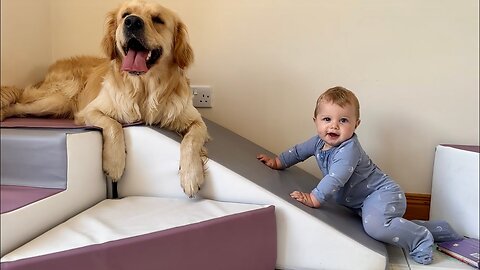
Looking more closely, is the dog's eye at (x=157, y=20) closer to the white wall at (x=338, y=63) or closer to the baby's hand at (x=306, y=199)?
the white wall at (x=338, y=63)

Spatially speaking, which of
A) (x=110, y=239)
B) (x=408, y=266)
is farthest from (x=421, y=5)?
(x=110, y=239)

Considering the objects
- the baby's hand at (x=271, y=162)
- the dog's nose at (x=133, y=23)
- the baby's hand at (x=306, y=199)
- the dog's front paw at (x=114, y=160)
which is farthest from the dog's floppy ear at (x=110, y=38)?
the baby's hand at (x=306, y=199)

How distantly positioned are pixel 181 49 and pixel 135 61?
7.0 inches

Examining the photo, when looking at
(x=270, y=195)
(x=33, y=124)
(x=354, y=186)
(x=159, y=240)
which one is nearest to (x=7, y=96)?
(x=33, y=124)

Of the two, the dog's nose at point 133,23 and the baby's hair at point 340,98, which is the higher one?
the dog's nose at point 133,23

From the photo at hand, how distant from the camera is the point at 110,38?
1400 millimetres

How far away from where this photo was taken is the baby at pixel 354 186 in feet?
4.21

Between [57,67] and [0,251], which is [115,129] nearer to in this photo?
[0,251]

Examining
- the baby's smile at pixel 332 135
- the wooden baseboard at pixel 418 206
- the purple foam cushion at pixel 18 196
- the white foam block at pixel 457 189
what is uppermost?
the baby's smile at pixel 332 135

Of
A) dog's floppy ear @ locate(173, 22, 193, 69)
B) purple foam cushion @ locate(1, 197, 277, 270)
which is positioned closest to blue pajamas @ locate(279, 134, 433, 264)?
purple foam cushion @ locate(1, 197, 277, 270)

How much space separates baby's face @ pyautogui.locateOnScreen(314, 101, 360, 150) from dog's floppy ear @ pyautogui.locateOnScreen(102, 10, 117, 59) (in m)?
0.74

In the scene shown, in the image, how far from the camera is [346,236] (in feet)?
3.80

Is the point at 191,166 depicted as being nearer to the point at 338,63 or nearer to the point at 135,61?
the point at 135,61

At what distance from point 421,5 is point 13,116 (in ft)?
5.26
